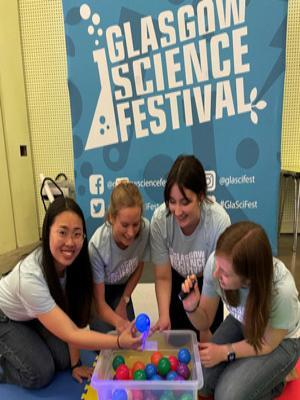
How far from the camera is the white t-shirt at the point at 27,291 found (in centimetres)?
134

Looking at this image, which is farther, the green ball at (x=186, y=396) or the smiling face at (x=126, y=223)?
the smiling face at (x=126, y=223)

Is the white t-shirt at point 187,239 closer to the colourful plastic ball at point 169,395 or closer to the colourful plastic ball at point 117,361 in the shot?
the colourful plastic ball at point 117,361

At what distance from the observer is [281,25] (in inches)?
96.0

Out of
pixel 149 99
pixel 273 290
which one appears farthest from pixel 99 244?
pixel 149 99

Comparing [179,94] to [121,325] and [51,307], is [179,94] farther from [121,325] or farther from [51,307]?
[51,307]

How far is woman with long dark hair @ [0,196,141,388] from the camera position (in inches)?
53.1

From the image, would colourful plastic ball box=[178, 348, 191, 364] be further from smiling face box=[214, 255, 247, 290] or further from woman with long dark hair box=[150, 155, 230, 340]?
smiling face box=[214, 255, 247, 290]

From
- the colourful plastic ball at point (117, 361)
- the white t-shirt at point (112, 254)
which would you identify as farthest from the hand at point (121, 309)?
the colourful plastic ball at point (117, 361)

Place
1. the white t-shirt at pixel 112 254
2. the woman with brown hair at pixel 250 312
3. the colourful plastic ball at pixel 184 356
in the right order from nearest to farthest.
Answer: the woman with brown hair at pixel 250 312, the colourful plastic ball at pixel 184 356, the white t-shirt at pixel 112 254

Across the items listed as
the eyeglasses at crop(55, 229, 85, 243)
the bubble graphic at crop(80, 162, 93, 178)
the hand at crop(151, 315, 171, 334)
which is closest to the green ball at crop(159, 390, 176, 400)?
the hand at crop(151, 315, 171, 334)

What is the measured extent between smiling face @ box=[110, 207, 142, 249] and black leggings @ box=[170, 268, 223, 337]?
36 cm

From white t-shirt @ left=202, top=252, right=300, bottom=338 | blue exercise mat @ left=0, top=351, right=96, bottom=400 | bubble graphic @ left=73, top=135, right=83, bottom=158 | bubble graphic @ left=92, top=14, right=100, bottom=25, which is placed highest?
bubble graphic @ left=92, top=14, right=100, bottom=25

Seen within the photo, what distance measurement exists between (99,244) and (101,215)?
1.25 metres

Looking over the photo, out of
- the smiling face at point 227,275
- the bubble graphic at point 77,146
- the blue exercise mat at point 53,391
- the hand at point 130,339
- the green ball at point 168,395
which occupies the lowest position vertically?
the blue exercise mat at point 53,391
